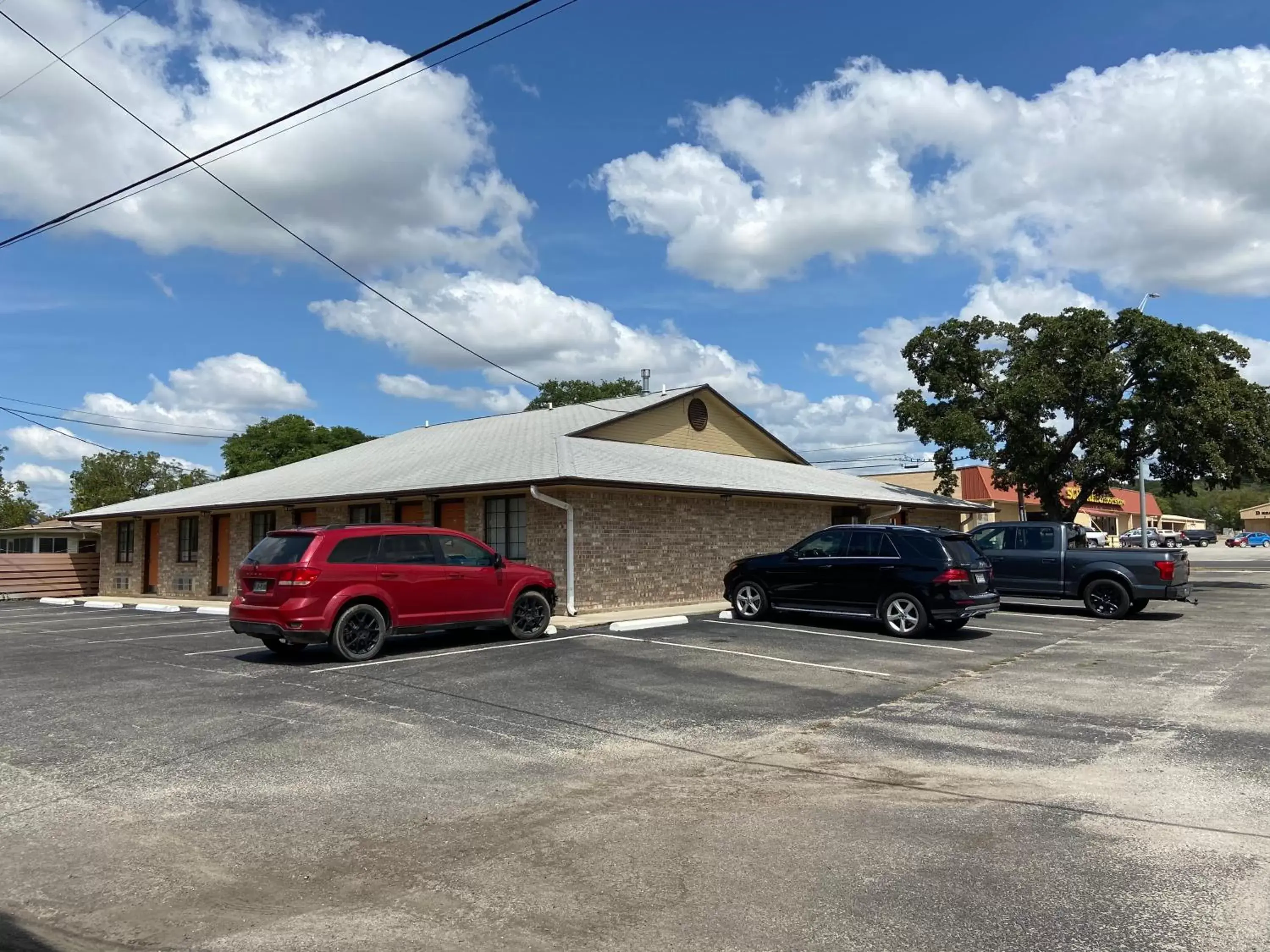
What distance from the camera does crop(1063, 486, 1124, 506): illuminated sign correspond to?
32.8 meters

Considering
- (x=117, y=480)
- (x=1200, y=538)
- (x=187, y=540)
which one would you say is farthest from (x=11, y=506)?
(x=1200, y=538)

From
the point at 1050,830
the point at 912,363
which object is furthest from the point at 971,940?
the point at 912,363

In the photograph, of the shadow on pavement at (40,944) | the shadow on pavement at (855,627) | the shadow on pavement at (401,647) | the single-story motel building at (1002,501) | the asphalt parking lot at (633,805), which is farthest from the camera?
the single-story motel building at (1002,501)

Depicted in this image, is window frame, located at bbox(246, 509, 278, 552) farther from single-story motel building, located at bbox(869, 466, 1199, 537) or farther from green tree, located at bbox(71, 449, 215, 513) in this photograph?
green tree, located at bbox(71, 449, 215, 513)

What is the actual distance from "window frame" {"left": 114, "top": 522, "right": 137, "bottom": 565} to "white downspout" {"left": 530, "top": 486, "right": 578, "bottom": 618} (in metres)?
18.3

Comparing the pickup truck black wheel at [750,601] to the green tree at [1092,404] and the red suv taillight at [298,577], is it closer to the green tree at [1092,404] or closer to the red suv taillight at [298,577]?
the red suv taillight at [298,577]

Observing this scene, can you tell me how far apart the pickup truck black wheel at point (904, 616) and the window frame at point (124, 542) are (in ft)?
80.2

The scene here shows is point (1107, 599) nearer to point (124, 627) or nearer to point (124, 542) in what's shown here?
point (124, 627)

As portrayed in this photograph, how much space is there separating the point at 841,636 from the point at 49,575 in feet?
90.8

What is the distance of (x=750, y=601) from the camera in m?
17.0

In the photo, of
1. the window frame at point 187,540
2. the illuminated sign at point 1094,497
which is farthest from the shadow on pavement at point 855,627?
the window frame at point 187,540

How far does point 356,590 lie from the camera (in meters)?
12.1

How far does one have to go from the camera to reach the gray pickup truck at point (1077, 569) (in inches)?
695

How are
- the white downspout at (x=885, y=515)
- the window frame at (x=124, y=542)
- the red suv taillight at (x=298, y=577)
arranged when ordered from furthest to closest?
the window frame at (x=124, y=542), the white downspout at (x=885, y=515), the red suv taillight at (x=298, y=577)
